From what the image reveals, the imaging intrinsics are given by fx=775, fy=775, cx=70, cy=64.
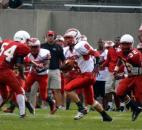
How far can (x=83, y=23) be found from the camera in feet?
88.5

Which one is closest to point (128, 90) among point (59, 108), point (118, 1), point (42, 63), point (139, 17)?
point (42, 63)

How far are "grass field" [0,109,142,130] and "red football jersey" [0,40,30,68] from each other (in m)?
1.12

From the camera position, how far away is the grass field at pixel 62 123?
1350cm

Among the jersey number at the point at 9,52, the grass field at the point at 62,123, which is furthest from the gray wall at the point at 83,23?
the jersey number at the point at 9,52

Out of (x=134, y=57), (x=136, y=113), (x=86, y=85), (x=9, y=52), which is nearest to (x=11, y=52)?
(x=9, y=52)

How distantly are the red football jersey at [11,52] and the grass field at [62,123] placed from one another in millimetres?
1116

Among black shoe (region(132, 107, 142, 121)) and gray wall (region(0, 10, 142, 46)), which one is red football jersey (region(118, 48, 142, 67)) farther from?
gray wall (region(0, 10, 142, 46))

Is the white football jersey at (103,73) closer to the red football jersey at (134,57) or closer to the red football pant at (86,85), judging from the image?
the red football pant at (86,85)

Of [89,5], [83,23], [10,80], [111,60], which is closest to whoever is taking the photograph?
[10,80]

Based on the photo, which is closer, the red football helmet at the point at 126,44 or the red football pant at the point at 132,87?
the red football helmet at the point at 126,44

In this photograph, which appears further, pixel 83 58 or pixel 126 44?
pixel 83 58

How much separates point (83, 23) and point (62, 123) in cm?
1278

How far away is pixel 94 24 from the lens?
26875 mm

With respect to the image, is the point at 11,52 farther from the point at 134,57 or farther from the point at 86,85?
the point at 134,57
